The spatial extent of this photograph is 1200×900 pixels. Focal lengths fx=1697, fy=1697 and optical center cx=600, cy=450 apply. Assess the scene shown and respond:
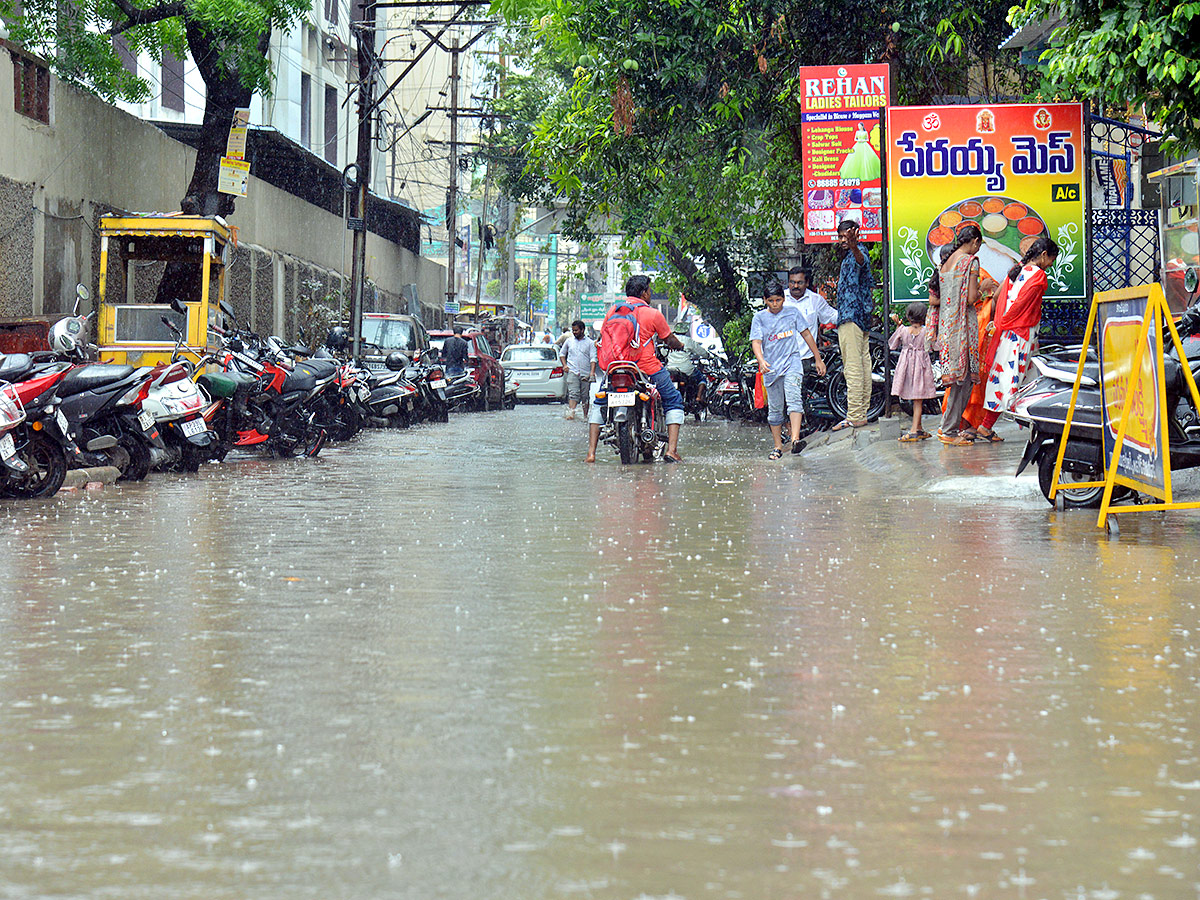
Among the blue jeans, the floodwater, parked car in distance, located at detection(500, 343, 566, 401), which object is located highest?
parked car in distance, located at detection(500, 343, 566, 401)

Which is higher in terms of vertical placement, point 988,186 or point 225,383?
point 988,186

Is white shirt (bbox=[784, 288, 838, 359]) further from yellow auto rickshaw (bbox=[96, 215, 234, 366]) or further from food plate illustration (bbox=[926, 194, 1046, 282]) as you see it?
yellow auto rickshaw (bbox=[96, 215, 234, 366])

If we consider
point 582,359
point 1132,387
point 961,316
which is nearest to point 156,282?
point 582,359

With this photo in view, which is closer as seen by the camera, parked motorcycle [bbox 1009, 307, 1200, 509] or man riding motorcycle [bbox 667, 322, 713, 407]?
parked motorcycle [bbox 1009, 307, 1200, 509]

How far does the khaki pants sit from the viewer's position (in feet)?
61.9

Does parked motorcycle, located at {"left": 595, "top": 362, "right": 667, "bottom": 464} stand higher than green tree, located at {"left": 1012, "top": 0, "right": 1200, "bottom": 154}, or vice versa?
green tree, located at {"left": 1012, "top": 0, "right": 1200, "bottom": 154}

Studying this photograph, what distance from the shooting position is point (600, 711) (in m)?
5.17

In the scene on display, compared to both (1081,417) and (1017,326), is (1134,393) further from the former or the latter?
(1017,326)

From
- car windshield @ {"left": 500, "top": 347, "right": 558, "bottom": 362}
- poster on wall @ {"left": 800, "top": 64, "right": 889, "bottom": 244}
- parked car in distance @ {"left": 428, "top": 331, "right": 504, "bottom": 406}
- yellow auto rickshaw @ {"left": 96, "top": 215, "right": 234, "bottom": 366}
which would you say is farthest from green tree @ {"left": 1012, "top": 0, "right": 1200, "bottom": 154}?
car windshield @ {"left": 500, "top": 347, "right": 558, "bottom": 362}

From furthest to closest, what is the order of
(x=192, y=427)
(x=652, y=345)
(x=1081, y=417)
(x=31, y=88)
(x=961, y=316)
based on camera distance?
(x=31, y=88) → (x=652, y=345) → (x=961, y=316) → (x=192, y=427) → (x=1081, y=417)

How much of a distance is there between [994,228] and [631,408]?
4.17 metres

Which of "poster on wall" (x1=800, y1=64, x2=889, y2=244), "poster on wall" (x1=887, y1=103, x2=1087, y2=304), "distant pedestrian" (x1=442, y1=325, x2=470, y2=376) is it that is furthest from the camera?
"distant pedestrian" (x1=442, y1=325, x2=470, y2=376)

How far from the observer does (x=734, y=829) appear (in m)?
3.90

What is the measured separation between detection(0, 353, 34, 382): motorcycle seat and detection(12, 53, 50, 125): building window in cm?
902
